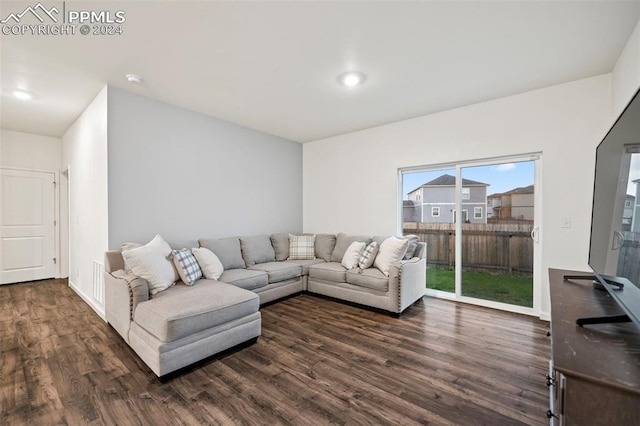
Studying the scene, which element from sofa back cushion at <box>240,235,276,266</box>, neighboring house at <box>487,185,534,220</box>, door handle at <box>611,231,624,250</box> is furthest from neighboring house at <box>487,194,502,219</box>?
sofa back cushion at <box>240,235,276,266</box>

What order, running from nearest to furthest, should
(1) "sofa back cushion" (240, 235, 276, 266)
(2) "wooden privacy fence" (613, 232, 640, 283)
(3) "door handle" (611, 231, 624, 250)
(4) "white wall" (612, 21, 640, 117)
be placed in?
(2) "wooden privacy fence" (613, 232, 640, 283)
(3) "door handle" (611, 231, 624, 250)
(4) "white wall" (612, 21, 640, 117)
(1) "sofa back cushion" (240, 235, 276, 266)

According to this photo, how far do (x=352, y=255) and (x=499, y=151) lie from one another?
7.49ft

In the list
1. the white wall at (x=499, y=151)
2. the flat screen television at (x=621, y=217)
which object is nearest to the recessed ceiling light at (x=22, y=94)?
the white wall at (x=499, y=151)

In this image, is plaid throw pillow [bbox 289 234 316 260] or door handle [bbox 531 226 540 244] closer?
door handle [bbox 531 226 540 244]

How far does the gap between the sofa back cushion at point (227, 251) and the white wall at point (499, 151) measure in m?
1.83

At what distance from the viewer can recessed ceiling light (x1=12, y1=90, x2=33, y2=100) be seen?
3.11 meters

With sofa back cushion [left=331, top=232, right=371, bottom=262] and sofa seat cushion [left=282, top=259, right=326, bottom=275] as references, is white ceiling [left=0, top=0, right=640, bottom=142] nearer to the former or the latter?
sofa back cushion [left=331, top=232, right=371, bottom=262]

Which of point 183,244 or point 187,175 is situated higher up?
point 187,175

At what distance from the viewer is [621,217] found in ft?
4.30

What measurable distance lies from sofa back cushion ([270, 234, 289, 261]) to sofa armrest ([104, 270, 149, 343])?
2168mm

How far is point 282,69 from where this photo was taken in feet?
8.63

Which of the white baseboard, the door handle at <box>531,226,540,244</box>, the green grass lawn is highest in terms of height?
the door handle at <box>531,226,540,244</box>

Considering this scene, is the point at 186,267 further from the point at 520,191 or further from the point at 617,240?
the point at 520,191

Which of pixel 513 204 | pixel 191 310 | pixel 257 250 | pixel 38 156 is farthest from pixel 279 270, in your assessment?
pixel 38 156
